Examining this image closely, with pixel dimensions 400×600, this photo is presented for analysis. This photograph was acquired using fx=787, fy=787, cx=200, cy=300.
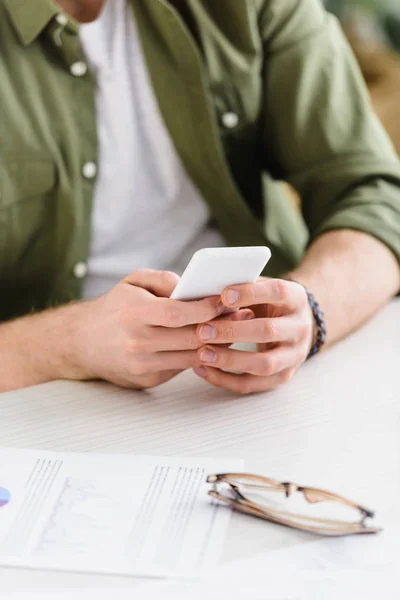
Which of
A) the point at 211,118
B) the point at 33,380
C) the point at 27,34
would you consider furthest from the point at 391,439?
the point at 27,34

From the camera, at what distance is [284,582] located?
569 mm

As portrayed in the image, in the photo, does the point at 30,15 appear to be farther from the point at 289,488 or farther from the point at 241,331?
the point at 289,488

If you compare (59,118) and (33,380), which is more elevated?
(59,118)

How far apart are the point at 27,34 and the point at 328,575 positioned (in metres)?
0.77

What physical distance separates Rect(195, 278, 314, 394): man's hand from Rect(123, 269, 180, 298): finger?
0.18 feet

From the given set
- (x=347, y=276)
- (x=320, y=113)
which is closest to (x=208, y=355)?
(x=347, y=276)

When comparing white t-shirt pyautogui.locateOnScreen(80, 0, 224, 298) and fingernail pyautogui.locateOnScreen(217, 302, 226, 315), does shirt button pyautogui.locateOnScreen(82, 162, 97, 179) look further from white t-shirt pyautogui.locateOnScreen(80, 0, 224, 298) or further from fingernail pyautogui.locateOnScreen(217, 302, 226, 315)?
fingernail pyautogui.locateOnScreen(217, 302, 226, 315)

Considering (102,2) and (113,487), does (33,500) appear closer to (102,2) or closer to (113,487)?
(113,487)

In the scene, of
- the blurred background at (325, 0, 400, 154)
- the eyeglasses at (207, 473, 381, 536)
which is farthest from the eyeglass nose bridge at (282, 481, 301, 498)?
the blurred background at (325, 0, 400, 154)

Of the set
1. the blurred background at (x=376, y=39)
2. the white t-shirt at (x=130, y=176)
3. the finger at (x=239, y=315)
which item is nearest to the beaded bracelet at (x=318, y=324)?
the finger at (x=239, y=315)

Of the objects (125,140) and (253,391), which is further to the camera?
(125,140)

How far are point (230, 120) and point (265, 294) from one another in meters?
0.47

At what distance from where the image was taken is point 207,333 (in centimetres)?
80

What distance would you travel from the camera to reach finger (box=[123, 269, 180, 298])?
81 cm
